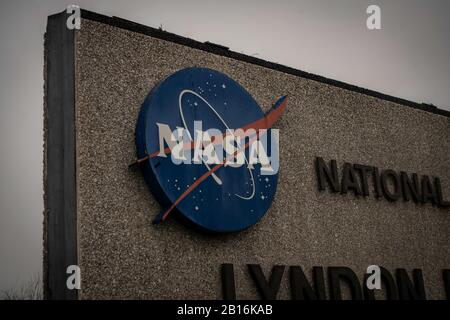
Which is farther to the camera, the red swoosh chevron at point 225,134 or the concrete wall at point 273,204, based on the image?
the red swoosh chevron at point 225,134

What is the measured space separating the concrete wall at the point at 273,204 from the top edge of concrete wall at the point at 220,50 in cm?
6

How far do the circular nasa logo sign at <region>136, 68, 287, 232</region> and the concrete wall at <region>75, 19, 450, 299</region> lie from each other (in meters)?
0.17

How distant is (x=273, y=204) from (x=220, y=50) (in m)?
1.61

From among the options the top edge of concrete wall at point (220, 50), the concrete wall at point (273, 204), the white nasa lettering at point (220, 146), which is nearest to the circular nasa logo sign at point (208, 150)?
the white nasa lettering at point (220, 146)

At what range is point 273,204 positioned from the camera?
22.1ft

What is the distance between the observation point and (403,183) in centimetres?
806

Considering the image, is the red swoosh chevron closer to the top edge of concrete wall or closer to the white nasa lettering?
the white nasa lettering

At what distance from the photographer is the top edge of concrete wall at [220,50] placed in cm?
607

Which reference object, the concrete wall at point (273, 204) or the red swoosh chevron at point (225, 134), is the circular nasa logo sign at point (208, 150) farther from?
the concrete wall at point (273, 204)

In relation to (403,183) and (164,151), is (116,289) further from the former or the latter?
(403,183)

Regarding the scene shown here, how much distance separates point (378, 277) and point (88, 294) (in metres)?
3.37

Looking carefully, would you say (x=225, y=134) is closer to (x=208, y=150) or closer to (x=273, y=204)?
(x=208, y=150)

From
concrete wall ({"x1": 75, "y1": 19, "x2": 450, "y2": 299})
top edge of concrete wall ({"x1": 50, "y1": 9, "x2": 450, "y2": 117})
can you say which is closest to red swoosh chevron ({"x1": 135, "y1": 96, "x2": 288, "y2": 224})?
concrete wall ({"x1": 75, "y1": 19, "x2": 450, "y2": 299})
